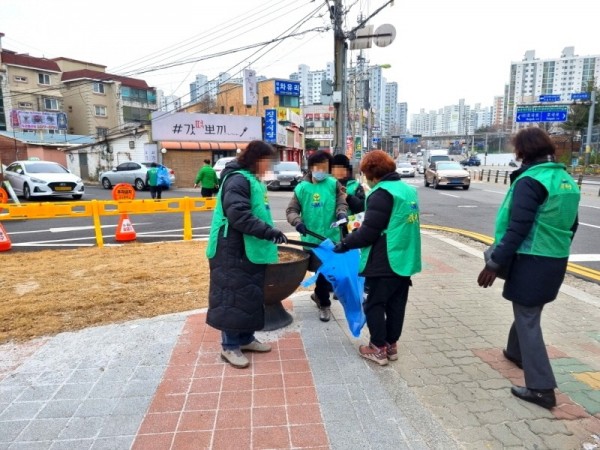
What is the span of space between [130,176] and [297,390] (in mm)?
22606

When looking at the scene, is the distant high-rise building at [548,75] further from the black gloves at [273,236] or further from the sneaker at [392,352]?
the black gloves at [273,236]

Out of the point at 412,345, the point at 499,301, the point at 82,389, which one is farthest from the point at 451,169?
the point at 82,389

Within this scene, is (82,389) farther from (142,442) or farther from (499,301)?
(499,301)

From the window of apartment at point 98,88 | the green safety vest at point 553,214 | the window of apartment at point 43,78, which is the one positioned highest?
the window of apartment at point 43,78

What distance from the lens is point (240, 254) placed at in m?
3.13

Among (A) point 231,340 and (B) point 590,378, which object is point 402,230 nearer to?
(A) point 231,340

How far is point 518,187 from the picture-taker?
8.59ft

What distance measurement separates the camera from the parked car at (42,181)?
16.1 m

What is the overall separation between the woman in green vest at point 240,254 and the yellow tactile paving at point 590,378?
2.42m

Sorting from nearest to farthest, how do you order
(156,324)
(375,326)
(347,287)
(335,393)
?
1. (335,393)
2. (375,326)
3. (347,287)
4. (156,324)

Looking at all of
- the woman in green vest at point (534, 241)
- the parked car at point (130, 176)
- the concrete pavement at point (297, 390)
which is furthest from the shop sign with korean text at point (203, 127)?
→ the woman in green vest at point (534, 241)

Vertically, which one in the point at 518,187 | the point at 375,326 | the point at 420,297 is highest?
the point at 518,187

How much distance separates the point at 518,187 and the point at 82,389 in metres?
3.25

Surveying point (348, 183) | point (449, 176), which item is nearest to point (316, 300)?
point (348, 183)
